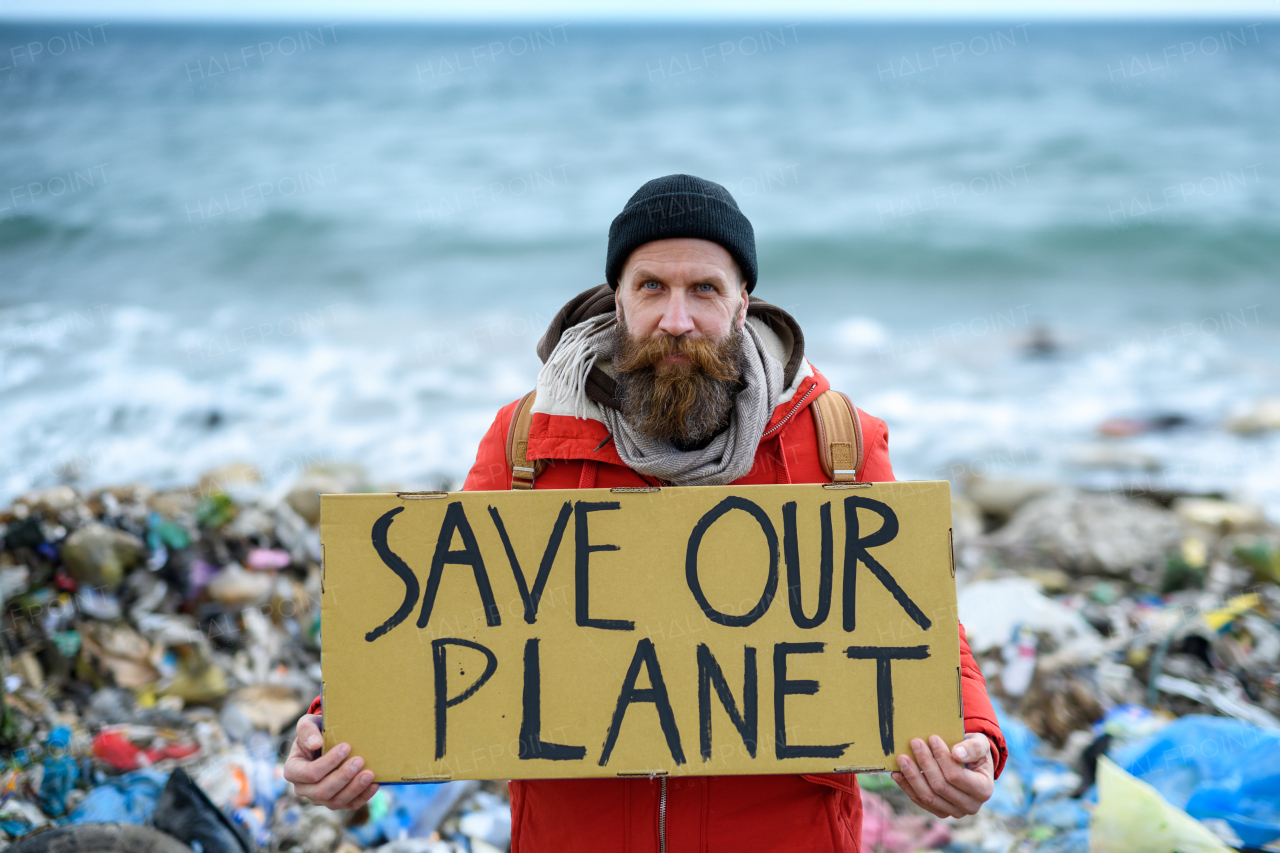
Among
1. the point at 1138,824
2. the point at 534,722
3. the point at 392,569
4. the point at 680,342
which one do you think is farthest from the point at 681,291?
the point at 1138,824

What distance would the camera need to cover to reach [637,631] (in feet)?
5.56

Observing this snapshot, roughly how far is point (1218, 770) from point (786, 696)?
2100 millimetres

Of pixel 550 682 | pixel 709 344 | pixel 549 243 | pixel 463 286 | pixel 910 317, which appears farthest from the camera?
pixel 549 243

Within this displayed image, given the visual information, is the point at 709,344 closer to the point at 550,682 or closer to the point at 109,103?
the point at 550,682

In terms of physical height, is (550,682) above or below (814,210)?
below

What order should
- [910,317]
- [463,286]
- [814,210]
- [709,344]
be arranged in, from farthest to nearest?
[814,210] < [463,286] < [910,317] < [709,344]

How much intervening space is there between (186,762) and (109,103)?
3235 cm

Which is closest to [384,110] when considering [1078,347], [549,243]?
[549,243]

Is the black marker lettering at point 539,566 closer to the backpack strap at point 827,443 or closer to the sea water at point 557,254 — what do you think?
the backpack strap at point 827,443

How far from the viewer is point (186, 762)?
10.1ft

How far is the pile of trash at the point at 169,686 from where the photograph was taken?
2719mm

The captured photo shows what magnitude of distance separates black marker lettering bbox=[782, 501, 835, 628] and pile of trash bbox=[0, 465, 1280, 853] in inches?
63.4

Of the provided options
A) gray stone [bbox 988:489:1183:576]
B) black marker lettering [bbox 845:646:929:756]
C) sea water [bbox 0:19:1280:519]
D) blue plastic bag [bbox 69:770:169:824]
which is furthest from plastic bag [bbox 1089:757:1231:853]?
sea water [bbox 0:19:1280:519]

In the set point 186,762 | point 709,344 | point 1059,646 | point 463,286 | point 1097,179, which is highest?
point 1097,179
